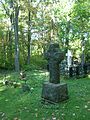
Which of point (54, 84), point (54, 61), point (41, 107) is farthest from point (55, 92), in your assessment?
point (54, 61)

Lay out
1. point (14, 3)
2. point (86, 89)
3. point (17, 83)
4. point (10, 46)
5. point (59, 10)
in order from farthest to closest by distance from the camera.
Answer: point (10, 46) → point (59, 10) → point (14, 3) → point (17, 83) → point (86, 89)

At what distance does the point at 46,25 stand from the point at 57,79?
1083 inches

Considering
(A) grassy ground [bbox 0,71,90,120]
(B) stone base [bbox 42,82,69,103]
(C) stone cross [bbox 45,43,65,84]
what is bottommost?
(A) grassy ground [bbox 0,71,90,120]

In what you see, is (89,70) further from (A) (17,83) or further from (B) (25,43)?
(B) (25,43)

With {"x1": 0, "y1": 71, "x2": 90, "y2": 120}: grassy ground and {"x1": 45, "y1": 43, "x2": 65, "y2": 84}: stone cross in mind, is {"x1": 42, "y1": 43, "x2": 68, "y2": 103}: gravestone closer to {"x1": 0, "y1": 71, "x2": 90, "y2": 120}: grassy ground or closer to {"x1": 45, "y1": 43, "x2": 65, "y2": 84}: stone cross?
{"x1": 45, "y1": 43, "x2": 65, "y2": 84}: stone cross

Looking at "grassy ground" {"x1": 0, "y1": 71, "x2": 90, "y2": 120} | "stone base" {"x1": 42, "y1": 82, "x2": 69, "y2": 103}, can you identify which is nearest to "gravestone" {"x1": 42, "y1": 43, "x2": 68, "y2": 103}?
"stone base" {"x1": 42, "y1": 82, "x2": 69, "y2": 103}

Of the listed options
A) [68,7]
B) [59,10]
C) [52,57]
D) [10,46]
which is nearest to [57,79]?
[52,57]

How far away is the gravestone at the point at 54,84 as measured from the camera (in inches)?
390

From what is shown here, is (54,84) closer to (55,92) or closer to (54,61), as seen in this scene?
(55,92)

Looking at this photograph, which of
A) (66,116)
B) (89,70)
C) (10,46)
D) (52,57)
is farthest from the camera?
(10,46)

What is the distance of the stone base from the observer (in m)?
9.87

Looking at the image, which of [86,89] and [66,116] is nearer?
[66,116]

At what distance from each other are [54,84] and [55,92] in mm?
388

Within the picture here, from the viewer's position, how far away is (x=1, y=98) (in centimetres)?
1205
